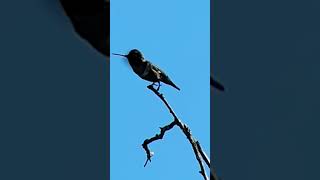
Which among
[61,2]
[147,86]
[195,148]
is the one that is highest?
[61,2]

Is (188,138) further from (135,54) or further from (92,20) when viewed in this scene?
(92,20)

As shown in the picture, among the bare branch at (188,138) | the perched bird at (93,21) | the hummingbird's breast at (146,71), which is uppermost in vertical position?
the perched bird at (93,21)

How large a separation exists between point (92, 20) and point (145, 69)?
25 cm

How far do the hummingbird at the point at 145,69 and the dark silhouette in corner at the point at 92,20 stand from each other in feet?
0.35

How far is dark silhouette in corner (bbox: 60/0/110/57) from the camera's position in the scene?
2.03m

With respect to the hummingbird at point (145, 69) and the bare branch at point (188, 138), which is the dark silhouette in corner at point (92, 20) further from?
the bare branch at point (188, 138)

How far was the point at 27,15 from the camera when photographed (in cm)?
188

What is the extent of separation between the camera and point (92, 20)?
2.14m

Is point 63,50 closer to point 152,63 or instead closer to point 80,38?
point 80,38

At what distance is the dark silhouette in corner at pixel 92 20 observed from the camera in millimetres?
2033

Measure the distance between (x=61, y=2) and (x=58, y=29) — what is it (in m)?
0.17

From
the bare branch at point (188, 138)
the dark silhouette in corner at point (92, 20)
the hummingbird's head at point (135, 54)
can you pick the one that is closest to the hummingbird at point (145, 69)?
the hummingbird's head at point (135, 54)

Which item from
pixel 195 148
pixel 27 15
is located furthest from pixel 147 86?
pixel 27 15
